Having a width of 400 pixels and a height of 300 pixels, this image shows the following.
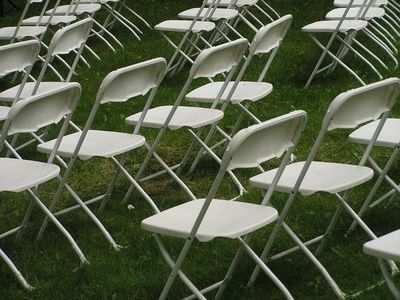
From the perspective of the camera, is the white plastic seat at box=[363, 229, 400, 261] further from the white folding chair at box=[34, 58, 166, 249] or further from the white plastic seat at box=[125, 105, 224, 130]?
the white plastic seat at box=[125, 105, 224, 130]

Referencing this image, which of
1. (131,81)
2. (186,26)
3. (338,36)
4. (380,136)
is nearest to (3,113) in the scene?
(131,81)

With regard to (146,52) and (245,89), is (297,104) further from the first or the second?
(146,52)

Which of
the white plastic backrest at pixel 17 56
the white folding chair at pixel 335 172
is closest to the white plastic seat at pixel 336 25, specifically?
the white plastic backrest at pixel 17 56

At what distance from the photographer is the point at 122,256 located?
19.2 ft

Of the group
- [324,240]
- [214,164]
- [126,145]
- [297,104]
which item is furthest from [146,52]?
[324,240]

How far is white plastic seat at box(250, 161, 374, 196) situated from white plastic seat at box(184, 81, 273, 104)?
59.1 inches

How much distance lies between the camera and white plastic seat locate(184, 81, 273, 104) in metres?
7.02

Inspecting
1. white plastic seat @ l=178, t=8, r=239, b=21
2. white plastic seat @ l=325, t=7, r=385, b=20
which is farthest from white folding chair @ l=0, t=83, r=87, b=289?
white plastic seat @ l=178, t=8, r=239, b=21

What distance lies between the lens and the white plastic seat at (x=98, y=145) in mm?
5922

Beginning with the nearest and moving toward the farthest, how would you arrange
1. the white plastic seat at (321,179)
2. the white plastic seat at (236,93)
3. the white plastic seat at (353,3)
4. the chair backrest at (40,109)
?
the white plastic seat at (321,179) → the chair backrest at (40,109) → the white plastic seat at (236,93) → the white plastic seat at (353,3)

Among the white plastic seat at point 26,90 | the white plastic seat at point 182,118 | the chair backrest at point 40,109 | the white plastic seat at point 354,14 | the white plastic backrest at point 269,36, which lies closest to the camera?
the chair backrest at point 40,109

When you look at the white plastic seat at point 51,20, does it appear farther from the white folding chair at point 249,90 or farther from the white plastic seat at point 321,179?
the white plastic seat at point 321,179

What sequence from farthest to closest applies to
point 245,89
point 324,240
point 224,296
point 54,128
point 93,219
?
point 54,128
point 245,89
point 93,219
point 324,240
point 224,296

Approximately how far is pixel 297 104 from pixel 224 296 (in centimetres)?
402
